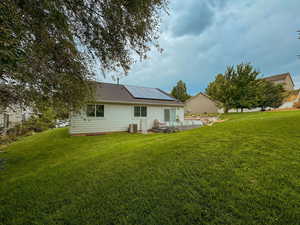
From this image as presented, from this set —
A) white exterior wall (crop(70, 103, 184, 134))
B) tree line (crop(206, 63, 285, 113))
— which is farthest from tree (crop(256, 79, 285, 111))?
white exterior wall (crop(70, 103, 184, 134))

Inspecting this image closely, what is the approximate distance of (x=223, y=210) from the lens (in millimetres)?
1616

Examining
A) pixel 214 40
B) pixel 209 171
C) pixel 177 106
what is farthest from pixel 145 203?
pixel 214 40

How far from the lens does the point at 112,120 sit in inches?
388

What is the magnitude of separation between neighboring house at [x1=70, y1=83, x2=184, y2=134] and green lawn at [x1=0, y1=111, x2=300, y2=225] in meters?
5.54

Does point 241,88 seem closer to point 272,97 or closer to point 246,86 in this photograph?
point 246,86

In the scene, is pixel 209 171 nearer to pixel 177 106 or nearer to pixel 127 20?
pixel 127 20

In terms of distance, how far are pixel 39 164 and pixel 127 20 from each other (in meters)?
5.39

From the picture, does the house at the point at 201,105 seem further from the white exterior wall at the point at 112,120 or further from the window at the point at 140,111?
the window at the point at 140,111

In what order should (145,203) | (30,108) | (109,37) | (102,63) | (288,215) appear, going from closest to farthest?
1. (288,215)
2. (145,203)
3. (30,108)
4. (109,37)
5. (102,63)

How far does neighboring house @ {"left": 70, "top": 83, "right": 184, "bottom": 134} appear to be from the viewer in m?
8.99

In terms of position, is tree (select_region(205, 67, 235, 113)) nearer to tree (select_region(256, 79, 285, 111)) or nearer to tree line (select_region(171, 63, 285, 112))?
tree line (select_region(171, 63, 285, 112))

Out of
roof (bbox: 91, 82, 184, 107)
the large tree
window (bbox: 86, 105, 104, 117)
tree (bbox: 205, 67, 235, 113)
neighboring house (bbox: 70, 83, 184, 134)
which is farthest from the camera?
tree (bbox: 205, 67, 235, 113)

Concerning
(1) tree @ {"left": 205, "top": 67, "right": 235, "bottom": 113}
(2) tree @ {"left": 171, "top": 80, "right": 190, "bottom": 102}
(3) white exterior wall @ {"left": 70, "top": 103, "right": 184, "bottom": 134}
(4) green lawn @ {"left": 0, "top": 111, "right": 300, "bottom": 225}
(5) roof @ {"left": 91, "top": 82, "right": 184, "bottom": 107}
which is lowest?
(4) green lawn @ {"left": 0, "top": 111, "right": 300, "bottom": 225}

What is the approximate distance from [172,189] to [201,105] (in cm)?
2736
